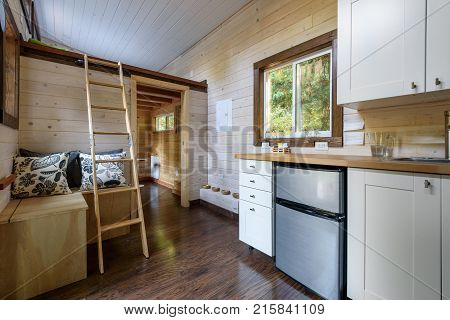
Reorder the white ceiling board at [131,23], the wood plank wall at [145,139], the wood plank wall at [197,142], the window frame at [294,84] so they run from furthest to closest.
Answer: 1. the wood plank wall at [145,139]
2. the wood plank wall at [197,142]
3. the white ceiling board at [131,23]
4. the window frame at [294,84]

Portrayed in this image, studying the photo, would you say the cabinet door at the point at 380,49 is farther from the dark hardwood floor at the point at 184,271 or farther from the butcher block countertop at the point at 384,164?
the dark hardwood floor at the point at 184,271

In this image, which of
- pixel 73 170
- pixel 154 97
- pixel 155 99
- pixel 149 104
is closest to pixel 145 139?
pixel 149 104

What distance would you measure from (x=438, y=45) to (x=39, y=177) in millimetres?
2996

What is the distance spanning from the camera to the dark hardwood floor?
1.45m

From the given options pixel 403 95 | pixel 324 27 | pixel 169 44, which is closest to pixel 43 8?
pixel 169 44

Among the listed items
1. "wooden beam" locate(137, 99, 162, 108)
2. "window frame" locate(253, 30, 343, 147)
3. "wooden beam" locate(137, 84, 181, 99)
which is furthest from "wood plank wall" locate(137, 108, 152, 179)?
"window frame" locate(253, 30, 343, 147)

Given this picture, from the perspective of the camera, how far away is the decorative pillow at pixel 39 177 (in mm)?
1813

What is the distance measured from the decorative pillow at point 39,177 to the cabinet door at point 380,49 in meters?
2.51

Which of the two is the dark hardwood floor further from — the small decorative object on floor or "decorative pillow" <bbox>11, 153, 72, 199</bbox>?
the small decorative object on floor

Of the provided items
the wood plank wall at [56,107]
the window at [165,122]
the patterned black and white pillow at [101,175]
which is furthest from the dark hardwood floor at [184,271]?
the window at [165,122]

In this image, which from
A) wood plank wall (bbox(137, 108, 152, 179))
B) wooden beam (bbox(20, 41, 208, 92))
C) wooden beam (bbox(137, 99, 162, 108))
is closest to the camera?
wooden beam (bbox(20, 41, 208, 92))

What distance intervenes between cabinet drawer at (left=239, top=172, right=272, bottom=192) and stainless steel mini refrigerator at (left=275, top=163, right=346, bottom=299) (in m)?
0.10

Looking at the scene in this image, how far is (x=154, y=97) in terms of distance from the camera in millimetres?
5109

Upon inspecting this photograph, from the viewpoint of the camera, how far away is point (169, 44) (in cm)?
393
